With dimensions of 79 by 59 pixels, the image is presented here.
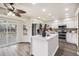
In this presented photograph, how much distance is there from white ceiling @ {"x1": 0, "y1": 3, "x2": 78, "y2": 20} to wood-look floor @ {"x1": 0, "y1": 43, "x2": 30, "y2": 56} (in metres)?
1.02

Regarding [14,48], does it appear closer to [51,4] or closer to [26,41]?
[26,41]

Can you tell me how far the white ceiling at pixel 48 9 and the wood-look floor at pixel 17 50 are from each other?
1019 millimetres

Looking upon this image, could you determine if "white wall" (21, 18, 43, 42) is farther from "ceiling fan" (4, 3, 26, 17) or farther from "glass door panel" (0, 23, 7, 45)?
"glass door panel" (0, 23, 7, 45)

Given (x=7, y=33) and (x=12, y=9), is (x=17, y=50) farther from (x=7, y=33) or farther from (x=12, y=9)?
(x=12, y=9)

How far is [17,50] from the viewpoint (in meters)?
2.32

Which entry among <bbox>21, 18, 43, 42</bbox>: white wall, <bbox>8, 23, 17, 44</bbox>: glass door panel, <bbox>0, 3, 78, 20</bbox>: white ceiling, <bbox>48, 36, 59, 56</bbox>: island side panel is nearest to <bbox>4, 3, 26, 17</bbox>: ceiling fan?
<bbox>0, 3, 78, 20</bbox>: white ceiling

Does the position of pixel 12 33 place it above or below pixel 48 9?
below

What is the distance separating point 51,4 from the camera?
2021mm

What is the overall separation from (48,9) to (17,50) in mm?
1612

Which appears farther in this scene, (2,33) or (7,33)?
(7,33)

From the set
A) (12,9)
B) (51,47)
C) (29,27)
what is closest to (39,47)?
(51,47)

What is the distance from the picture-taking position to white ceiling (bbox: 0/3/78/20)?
2014mm

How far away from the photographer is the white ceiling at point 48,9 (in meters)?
2.01

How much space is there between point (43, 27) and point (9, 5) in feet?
3.81
